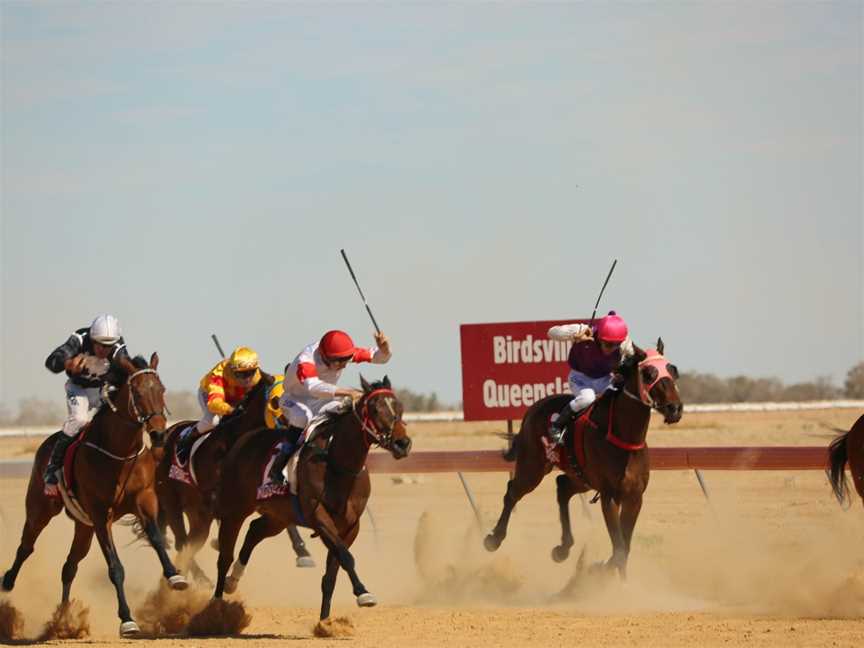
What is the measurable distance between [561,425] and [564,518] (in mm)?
1151

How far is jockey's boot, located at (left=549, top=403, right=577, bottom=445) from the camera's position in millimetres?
17625

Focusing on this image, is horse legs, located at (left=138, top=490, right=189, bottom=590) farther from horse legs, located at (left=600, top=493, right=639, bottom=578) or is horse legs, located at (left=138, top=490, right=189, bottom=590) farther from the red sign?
the red sign

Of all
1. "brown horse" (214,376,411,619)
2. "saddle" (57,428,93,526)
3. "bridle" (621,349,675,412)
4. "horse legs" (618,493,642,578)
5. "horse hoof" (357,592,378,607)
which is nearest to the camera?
"horse hoof" (357,592,378,607)

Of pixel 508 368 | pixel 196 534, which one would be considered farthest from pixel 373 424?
pixel 508 368

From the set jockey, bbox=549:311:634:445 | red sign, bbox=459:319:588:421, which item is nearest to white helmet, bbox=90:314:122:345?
jockey, bbox=549:311:634:445

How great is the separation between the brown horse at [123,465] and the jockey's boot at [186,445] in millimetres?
2575

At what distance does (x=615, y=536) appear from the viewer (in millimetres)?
16297

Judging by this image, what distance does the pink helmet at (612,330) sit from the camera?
670 inches

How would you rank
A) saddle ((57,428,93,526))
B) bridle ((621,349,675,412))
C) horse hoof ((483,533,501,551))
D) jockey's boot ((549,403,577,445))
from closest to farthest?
saddle ((57,428,93,526)), bridle ((621,349,675,412)), jockey's boot ((549,403,577,445)), horse hoof ((483,533,501,551))

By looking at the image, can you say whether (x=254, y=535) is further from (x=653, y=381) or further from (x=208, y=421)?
(x=653, y=381)

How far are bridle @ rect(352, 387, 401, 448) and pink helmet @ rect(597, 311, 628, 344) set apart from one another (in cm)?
374

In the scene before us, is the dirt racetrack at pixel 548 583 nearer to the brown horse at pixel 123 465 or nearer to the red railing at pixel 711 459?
the red railing at pixel 711 459

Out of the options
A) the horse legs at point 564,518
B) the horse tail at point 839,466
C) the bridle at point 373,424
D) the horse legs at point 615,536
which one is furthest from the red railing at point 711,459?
the bridle at point 373,424

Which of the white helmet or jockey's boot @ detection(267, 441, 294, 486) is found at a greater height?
the white helmet
